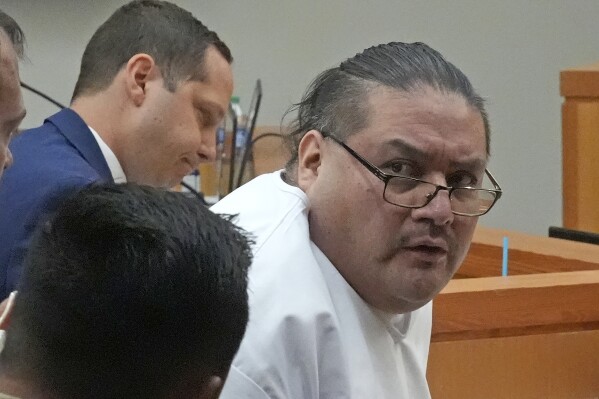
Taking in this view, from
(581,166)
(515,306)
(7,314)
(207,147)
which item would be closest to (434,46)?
(581,166)

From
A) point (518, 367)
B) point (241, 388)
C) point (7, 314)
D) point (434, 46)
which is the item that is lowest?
point (434, 46)

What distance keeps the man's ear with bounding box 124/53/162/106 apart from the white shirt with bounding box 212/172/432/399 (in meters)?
0.89

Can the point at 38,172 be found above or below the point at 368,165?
below

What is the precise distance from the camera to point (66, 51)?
3.34 meters

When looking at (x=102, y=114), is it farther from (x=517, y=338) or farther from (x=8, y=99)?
(x=8, y=99)

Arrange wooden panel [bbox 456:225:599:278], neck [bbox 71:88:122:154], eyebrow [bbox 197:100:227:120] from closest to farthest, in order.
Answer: wooden panel [bbox 456:225:599:278] < neck [bbox 71:88:122:154] < eyebrow [bbox 197:100:227:120]

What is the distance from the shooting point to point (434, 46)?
3859mm

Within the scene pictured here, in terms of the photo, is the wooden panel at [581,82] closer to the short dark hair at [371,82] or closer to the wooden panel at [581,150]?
the wooden panel at [581,150]

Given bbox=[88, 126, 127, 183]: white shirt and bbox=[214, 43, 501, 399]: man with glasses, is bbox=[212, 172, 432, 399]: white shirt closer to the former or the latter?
bbox=[214, 43, 501, 399]: man with glasses

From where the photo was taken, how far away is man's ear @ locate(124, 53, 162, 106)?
1.95 metres

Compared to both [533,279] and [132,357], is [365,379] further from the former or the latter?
[533,279]

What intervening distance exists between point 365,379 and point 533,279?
603 mm

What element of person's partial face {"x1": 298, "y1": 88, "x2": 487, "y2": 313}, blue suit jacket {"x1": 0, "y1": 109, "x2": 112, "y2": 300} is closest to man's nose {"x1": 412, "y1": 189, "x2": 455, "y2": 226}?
person's partial face {"x1": 298, "y1": 88, "x2": 487, "y2": 313}

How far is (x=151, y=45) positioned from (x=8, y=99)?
1.17 meters
